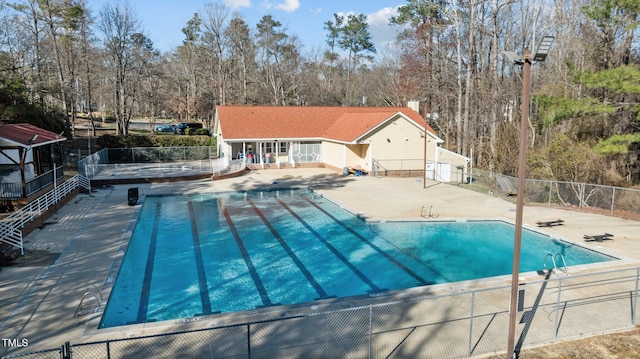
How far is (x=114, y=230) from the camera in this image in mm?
16734

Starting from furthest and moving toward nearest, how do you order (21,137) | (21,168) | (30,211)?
(21,137), (21,168), (30,211)

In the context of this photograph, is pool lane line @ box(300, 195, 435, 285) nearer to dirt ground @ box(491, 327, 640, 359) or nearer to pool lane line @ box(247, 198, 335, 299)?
pool lane line @ box(247, 198, 335, 299)

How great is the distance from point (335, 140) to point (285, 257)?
63.2 ft

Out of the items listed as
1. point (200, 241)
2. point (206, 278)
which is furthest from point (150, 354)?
point (200, 241)

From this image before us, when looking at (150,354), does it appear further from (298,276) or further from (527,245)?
(527,245)

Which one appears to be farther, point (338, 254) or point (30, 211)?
point (30, 211)

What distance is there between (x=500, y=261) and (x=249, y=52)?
157ft

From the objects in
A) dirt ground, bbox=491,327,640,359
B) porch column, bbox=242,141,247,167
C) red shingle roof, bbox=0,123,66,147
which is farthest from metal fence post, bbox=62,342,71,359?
porch column, bbox=242,141,247,167

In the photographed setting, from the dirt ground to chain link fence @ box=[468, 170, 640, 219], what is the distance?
11873 mm

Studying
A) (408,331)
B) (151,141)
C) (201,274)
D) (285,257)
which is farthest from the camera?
(151,141)

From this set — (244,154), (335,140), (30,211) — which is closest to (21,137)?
(30,211)

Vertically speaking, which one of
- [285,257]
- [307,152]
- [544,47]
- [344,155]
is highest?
[544,47]

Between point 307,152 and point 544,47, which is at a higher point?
point 544,47

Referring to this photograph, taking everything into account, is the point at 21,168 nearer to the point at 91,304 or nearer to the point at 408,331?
the point at 91,304
